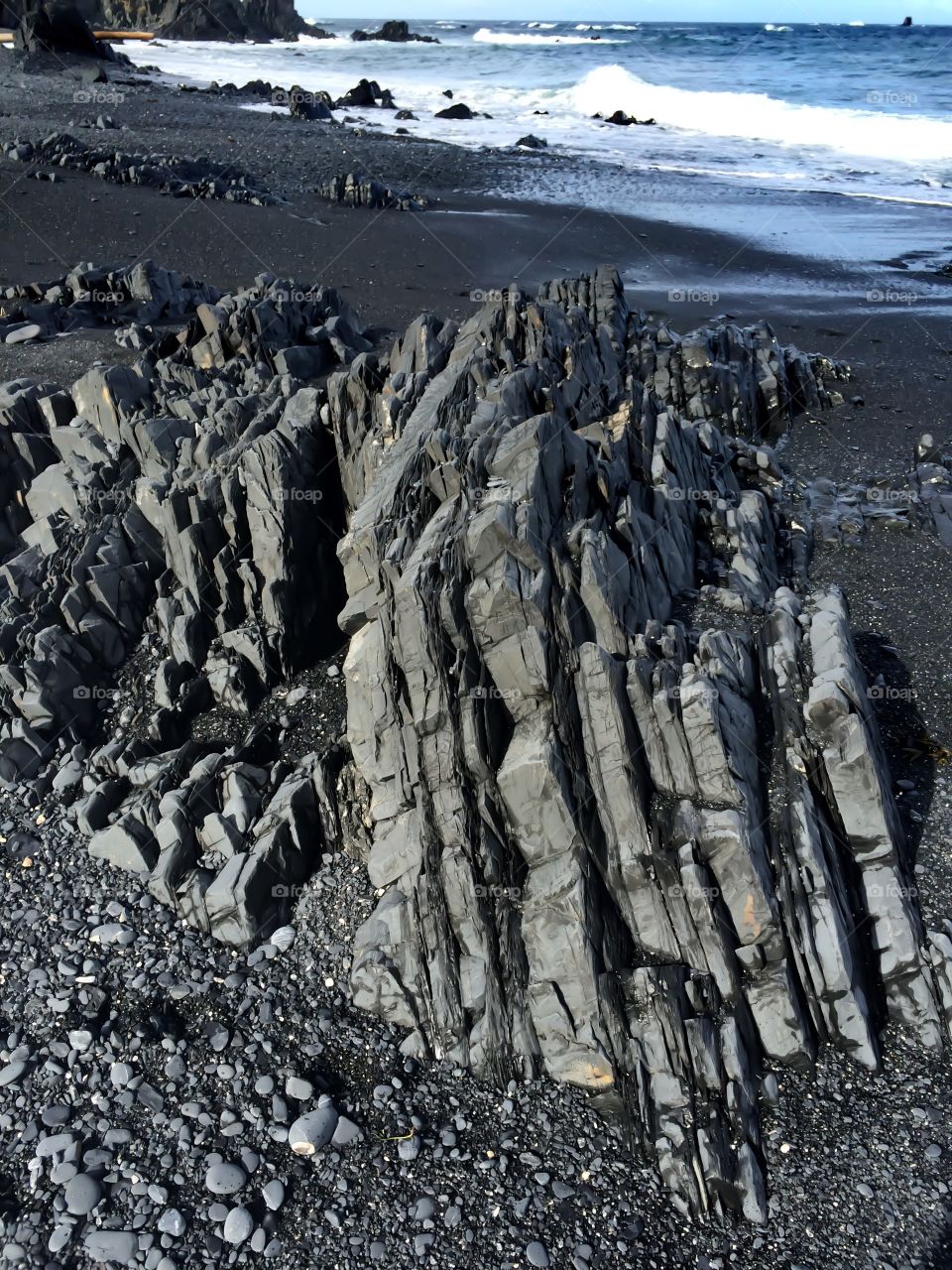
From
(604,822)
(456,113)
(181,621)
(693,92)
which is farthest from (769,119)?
(604,822)

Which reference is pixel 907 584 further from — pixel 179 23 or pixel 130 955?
pixel 179 23

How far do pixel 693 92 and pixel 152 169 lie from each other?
187 ft

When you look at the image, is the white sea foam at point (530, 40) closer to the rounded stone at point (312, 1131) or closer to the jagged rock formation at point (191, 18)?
the jagged rock formation at point (191, 18)

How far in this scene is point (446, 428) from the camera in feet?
41.5

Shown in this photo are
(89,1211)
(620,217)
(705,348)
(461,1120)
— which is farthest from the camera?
(620,217)

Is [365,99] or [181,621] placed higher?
[365,99]

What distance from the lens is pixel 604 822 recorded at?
9.91 metres

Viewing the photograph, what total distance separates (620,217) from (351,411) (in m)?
28.3

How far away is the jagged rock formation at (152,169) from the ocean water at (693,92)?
846 inches

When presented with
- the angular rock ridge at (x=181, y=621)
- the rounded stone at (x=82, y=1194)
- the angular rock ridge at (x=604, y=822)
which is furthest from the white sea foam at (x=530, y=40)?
the rounded stone at (x=82, y=1194)

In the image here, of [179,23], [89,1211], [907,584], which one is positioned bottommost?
[89,1211]

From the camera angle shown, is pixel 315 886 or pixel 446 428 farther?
pixel 446 428

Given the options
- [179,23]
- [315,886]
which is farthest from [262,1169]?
[179,23]

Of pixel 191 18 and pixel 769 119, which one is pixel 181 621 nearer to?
pixel 769 119
